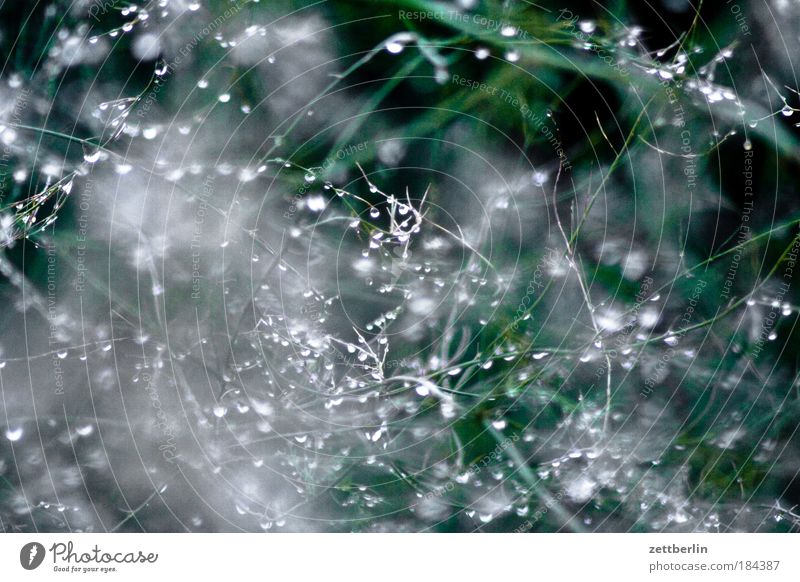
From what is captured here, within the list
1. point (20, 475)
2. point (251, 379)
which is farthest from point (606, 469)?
point (20, 475)

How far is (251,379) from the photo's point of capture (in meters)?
0.61

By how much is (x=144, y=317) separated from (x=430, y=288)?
0.29m

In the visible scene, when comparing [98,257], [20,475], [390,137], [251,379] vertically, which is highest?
[390,137]

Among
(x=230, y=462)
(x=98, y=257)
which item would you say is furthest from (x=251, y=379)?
(x=98, y=257)

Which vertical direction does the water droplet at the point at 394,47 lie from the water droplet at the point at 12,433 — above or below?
above

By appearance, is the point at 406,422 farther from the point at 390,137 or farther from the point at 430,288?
the point at 390,137

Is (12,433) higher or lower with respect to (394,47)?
lower

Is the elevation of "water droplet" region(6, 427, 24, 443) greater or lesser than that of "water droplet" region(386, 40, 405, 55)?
lesser

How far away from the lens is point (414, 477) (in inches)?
24.5

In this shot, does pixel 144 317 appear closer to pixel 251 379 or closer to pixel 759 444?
pixel 251 379
